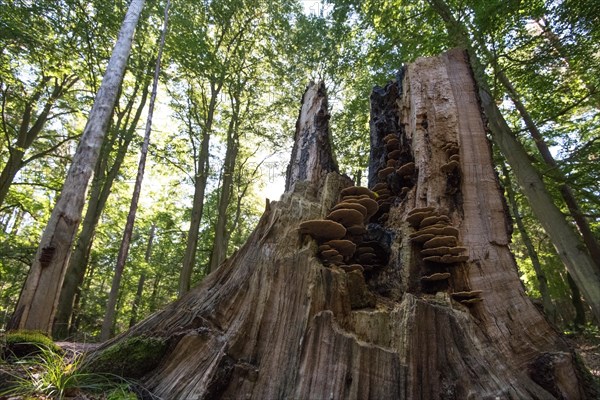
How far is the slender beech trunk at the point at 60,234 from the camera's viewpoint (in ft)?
11.1

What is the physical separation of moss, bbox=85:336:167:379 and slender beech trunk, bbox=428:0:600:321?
4.63 metres

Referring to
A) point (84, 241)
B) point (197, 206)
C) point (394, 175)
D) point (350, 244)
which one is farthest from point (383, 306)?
point (84, 241)

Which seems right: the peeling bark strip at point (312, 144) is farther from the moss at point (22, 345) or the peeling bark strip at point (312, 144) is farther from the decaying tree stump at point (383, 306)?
the moss at point (22, 345)

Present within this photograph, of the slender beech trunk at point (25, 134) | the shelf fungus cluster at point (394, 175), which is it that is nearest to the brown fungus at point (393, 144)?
the shelf fungus cluster at point (394, 175)

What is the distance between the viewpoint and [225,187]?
13.1 metres

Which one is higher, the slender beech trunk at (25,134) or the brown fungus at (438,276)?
the slender beech trunk at (25,134)

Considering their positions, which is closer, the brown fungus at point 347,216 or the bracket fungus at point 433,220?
the brown fungus at point 347,216

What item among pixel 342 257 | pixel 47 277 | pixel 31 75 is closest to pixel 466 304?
pixel 342 257

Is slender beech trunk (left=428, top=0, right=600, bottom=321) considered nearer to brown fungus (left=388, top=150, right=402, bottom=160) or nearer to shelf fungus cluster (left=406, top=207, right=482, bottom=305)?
brown fungus (left=388, top=150, right=402, bottom=160)

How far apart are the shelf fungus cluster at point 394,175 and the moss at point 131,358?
247 cm

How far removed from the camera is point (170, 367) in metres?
1.94

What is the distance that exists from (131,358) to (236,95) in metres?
12.8

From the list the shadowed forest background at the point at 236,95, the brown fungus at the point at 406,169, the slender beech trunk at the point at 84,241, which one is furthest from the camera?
the slender beech trunk at the point at 84,241

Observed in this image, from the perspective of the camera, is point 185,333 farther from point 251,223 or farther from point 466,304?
point 251,223
